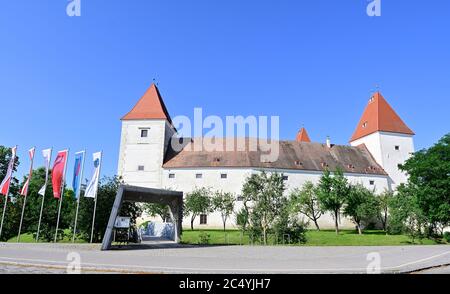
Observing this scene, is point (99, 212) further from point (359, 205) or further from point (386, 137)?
point (386, 137)

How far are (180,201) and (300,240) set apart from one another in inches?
349

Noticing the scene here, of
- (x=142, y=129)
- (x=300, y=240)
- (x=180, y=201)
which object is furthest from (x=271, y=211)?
(x=142, y=129)

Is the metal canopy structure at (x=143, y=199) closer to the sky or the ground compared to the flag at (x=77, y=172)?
closer to the ground

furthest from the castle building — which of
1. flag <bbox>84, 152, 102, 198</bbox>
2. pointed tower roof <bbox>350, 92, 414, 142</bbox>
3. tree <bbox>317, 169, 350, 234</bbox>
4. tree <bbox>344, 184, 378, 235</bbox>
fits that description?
flag <bbox>84, 152, 102, 198</bbox>

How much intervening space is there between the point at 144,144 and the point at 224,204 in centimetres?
1474

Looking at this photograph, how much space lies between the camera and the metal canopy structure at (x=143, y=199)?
51.2ft

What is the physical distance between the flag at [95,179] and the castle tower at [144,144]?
23.2m

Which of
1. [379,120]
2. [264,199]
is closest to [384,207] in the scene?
[379,120]

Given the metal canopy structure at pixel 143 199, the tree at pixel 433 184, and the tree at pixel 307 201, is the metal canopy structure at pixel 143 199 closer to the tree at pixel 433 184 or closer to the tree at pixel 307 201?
the tree at pixel 307 201

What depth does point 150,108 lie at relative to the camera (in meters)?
48.8

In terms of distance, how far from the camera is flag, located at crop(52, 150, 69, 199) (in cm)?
2167

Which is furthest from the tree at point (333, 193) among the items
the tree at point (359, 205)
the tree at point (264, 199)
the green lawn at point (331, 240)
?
the tree at point (264, 199)
